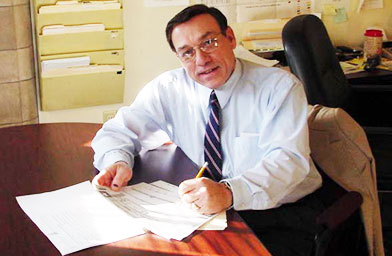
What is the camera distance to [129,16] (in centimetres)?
281

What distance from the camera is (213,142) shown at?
1.65 meters

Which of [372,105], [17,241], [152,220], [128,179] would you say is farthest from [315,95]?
[17,241]

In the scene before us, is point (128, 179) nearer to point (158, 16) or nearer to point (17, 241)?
point (17, 241)

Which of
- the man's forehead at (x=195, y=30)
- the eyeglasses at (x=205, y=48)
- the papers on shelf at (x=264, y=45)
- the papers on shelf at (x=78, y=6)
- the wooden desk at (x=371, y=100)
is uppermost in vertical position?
the papers on shelf at (x=78, y=6)

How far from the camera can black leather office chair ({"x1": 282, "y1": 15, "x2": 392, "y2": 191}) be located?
7.52ft

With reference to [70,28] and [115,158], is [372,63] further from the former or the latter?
[115,158]

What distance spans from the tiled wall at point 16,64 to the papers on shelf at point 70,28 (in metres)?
0.09

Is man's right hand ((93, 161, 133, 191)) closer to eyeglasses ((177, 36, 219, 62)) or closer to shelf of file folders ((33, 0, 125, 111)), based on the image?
eyeglasses ((177, 36, 219, 62))

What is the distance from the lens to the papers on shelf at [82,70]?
266cm

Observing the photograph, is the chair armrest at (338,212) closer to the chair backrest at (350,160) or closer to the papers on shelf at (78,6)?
the chair backrest at (350,160)

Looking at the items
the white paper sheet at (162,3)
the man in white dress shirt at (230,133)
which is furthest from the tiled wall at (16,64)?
the man in white dress shirt at (230,133)

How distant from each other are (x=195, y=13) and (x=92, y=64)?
3.99ft

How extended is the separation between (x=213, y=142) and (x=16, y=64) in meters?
1.30

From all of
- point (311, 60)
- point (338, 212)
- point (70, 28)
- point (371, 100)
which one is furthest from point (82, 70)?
point (338, 212)
